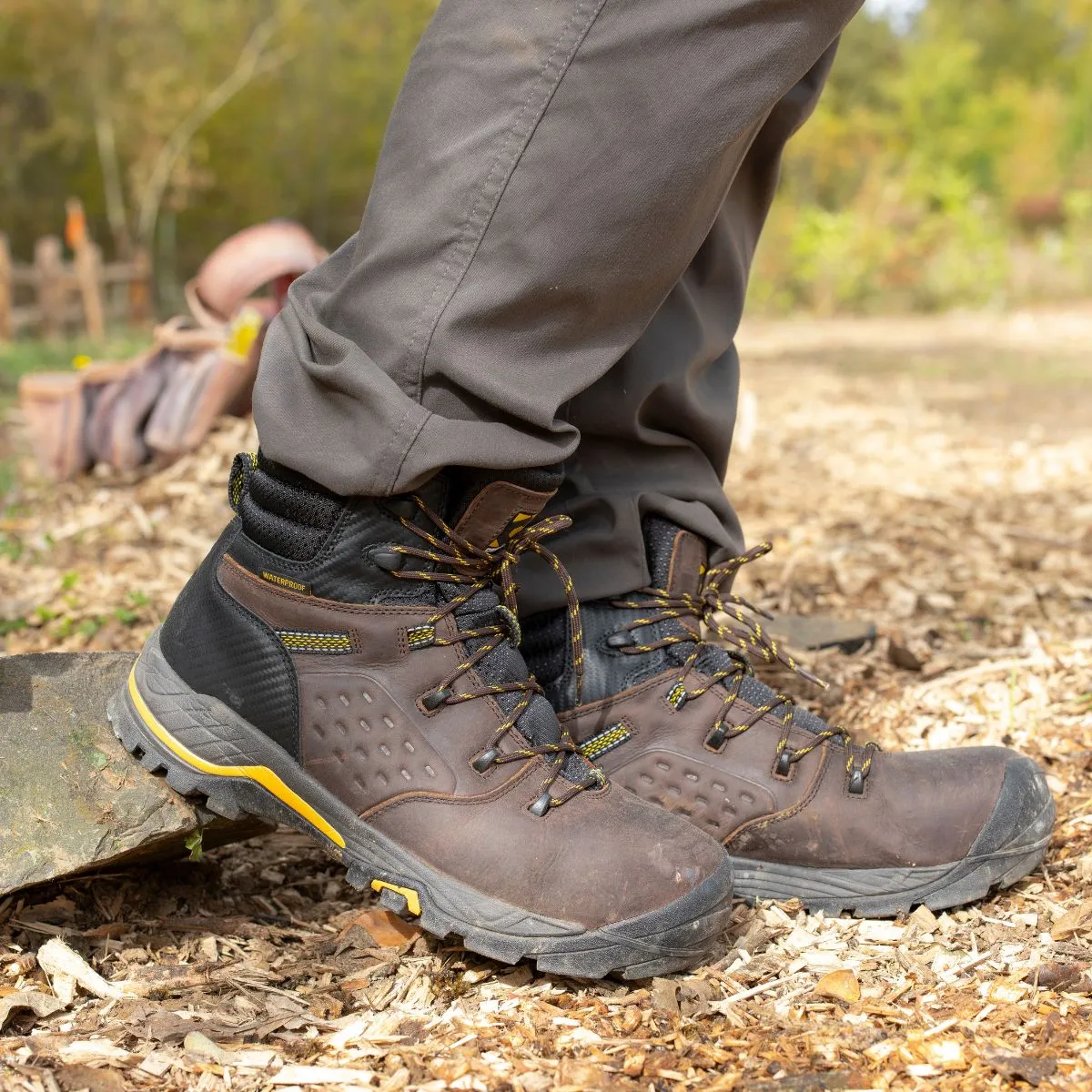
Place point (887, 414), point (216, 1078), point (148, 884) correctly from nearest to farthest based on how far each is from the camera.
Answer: point (216, 1078) → point (148, 884) → point (887, 414)

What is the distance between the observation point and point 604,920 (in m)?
1.18

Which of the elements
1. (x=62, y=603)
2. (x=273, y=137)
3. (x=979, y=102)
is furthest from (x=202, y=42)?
(x=62, y=603)

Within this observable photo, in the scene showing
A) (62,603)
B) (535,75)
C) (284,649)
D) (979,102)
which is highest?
(535,75)

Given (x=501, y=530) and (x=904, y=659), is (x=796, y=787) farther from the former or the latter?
(x=904, y=659)

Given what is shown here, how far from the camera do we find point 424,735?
125 centimetres

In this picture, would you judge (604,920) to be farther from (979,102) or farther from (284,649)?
(979,102)

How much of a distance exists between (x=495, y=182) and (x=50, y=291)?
492 inches

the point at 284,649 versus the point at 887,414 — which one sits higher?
the point at 284,649

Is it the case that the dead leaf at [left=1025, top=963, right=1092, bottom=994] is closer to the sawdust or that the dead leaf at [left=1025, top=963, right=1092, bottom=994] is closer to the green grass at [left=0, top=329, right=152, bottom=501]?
the sawdust

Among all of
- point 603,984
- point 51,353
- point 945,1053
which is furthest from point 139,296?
point 945,1053

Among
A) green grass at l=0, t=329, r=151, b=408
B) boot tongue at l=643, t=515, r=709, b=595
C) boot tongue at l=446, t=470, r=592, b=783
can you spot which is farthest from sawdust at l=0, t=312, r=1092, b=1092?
green grass at l=0, t=329, r=151, b=408

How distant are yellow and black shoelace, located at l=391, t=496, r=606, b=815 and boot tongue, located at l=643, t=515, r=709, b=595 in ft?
0.62

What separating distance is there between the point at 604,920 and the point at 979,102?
23023 mm

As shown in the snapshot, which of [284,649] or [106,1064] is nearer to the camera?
[106,1064]
